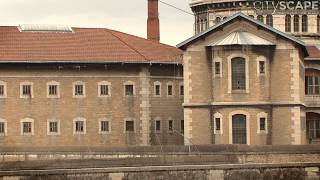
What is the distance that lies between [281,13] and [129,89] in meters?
22.0

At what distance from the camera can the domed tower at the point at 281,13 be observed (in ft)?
309

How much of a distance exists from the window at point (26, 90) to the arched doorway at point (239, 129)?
556 inches

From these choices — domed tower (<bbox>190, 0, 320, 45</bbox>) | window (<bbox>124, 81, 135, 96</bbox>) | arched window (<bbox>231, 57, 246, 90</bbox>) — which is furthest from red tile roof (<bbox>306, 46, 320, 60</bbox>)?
arched window (<bbox>231, 57, 246, 90</bbox>)

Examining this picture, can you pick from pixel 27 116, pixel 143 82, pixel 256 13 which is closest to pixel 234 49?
pixel 143 82

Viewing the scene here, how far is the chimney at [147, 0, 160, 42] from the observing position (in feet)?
295

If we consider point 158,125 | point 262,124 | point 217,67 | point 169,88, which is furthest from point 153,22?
point 262,124

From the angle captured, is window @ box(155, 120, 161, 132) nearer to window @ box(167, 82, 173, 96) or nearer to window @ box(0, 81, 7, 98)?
window @ box(167, 82, 173, 96)

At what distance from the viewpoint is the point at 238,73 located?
228 feet

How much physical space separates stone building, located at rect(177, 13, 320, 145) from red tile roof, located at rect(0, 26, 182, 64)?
22.7ft

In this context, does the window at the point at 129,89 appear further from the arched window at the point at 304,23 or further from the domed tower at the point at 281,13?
the arched window at the point at 304,23

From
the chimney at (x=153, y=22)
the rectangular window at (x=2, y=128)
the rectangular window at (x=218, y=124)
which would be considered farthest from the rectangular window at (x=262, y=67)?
the chimney at (x=153, y=22)

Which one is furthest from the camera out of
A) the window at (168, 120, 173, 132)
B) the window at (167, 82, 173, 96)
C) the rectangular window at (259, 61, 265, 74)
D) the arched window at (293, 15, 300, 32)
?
the arched window at (293, 15, 300, 32)

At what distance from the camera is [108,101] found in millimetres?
76562

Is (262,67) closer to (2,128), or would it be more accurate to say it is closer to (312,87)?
(312,87)
